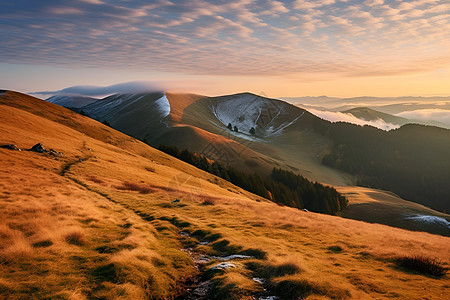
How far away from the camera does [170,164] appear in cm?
8875

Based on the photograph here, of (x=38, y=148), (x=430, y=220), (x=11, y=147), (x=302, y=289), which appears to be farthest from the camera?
(x=430, y=220)

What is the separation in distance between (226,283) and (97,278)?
6.03 meters

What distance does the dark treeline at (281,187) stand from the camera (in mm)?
124000

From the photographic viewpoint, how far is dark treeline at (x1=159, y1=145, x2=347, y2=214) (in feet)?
407

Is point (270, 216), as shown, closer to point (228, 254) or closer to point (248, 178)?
point (228, 254)

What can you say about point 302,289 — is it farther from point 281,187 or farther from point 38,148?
point 281,187

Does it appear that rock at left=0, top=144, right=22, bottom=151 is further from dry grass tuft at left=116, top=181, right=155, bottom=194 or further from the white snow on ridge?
the white snow on ridge

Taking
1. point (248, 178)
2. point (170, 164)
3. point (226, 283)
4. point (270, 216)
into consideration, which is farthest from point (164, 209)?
point (248, 178)

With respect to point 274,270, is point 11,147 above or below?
above

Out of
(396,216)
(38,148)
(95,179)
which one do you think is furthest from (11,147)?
(396,216)

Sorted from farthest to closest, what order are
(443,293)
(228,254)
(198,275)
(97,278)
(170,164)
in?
(170,164) → (228,254) → (198,275) → (443,293) → (97,278)

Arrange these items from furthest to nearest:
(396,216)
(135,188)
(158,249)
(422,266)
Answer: (396,216) → (135,188) → (158,249) → (422,266)

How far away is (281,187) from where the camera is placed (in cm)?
14412

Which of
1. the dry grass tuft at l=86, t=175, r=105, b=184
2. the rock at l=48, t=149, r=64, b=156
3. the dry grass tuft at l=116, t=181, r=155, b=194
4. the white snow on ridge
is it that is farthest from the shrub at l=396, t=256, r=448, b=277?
the white snow on ridge
